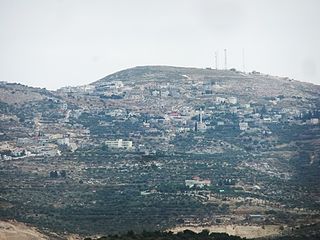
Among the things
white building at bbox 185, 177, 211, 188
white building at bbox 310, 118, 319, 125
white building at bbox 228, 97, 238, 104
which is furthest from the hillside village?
white building at bbox 228, 97, 238, 104

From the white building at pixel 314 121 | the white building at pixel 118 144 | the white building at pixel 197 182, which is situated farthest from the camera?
the white building at pixel 314 121

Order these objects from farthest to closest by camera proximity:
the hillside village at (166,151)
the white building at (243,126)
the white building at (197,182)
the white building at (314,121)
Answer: the white building at (243,126)
the white building at (314,121)
the white building at (197,182)
the hillside village at (166,151)

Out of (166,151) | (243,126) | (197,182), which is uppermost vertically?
(243,126)

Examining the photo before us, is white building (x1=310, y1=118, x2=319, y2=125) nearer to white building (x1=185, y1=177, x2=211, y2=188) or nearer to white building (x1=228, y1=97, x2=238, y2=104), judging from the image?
white building (x1=228, y1=97, x2=238, y2=104)

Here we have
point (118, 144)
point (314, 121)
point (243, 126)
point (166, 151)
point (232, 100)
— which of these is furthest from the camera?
point (232, 100)

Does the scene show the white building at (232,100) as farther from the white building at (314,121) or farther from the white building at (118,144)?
the white building at (118,144)

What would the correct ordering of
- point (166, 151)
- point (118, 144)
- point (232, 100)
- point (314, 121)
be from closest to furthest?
1. point (166, 151)
2. point (118, 144)
3. point (314, 121)
4. point (232, 100)

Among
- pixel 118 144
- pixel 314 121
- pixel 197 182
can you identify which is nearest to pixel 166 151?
pixel 118 144

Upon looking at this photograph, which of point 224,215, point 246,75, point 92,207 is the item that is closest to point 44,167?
point 92,207

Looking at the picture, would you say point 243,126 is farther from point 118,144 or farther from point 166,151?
point 118,144

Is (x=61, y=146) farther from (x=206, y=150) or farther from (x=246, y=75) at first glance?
(x=246, y=75)

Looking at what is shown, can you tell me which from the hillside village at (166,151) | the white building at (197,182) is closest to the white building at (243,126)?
the hillside village at (166,151)

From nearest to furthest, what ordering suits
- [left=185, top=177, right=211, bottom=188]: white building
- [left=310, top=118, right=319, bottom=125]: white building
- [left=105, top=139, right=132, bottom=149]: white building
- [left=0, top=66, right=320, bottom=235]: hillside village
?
[left=0, top=66, right=320, bottom=235]: hillside village, [left=185, top=177, right=211, bottom=188]: white building, [left=105, top=139, right=132, bottom=149]: white building, [left=310, top=118, right=319, bottom=125]: white building
